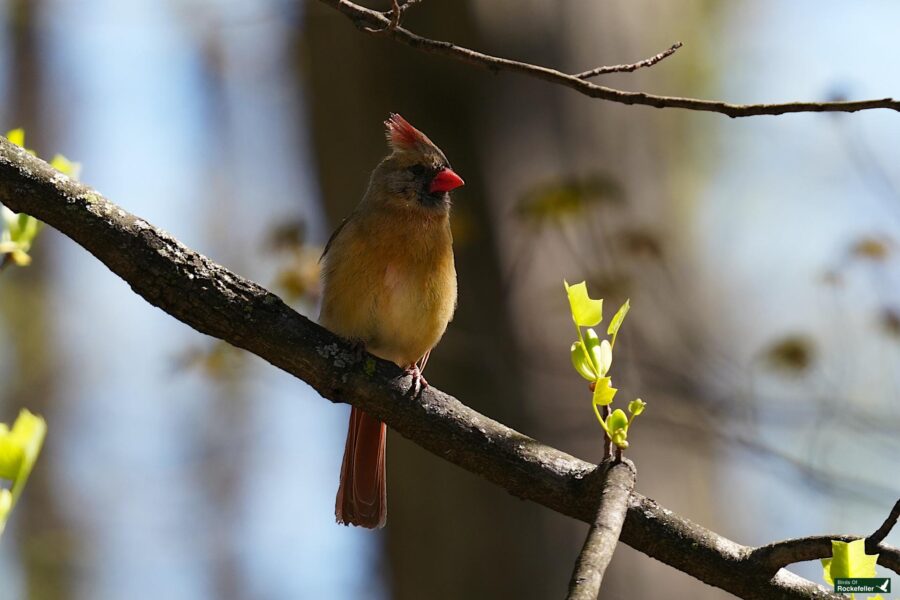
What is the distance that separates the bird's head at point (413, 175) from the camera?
3717 millimetres

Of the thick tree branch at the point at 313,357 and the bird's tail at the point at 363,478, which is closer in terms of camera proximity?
the thick tree branch at the point at 313,357

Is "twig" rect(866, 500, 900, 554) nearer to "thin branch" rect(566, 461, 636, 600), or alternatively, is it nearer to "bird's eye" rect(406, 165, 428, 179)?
"thin branch" rect(566, 461, 636, 600)

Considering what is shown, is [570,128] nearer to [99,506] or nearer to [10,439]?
[10,439]

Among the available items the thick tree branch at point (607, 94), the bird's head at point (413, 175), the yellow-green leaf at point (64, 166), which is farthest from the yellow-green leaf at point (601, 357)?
the bird's head at point (413, 175)

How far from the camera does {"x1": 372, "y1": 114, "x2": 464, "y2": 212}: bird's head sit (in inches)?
146

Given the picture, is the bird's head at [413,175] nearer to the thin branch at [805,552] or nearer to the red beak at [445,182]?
the red beak at [445,182]

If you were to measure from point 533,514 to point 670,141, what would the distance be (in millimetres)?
2050

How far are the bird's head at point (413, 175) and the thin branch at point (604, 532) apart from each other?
2.06 metres

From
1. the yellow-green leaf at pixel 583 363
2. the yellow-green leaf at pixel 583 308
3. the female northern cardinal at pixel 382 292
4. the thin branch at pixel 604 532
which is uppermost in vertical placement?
the female northern cardinal at pixel 382 292

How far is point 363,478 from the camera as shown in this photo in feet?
11.2

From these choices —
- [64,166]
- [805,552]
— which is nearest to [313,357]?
[64,166]

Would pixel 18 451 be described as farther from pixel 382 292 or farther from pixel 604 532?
pixel 382 292

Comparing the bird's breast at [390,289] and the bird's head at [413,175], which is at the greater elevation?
the bird's head at [413,175]

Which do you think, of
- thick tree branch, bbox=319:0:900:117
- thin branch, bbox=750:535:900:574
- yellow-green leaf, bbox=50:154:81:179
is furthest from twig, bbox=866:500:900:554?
yellow-green leaf, bbox=50:154:81:179
